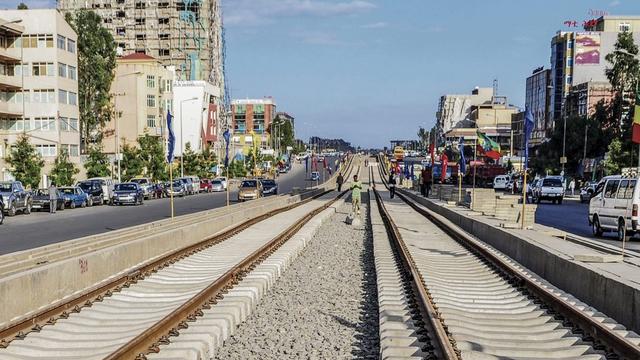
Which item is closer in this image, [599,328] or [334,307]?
[599,328]

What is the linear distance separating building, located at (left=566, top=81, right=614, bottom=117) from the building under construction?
209 ft

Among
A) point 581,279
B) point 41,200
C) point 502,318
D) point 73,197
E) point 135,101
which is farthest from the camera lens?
point 135,101

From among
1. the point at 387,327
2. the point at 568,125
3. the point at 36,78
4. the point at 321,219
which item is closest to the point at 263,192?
the point at 36,78

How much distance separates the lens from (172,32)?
134m

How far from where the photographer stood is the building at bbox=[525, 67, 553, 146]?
136000mm

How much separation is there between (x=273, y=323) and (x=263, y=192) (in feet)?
180

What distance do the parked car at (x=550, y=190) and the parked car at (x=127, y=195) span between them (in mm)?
28970

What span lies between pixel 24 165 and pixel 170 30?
8513 centimetres

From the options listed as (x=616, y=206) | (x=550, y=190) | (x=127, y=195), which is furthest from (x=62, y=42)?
(x=616, y=206)

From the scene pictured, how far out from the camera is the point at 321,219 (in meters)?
31.7

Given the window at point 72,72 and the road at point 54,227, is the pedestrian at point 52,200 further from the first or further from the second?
the window at point 72,72

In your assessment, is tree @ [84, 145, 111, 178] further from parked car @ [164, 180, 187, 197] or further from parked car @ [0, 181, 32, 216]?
parked car @ [0, 181, 32, 216]

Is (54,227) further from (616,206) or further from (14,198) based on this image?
(616,206)

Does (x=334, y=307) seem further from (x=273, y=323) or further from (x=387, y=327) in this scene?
(x=387, y=327)
